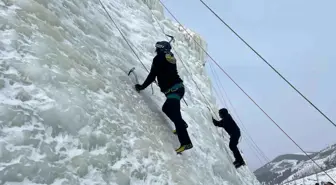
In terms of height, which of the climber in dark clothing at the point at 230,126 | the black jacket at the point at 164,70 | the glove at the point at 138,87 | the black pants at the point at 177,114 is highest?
the black jacket at the point at 164,70

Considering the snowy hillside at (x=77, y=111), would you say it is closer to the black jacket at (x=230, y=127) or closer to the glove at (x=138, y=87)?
the glove at (x=138, y=87)

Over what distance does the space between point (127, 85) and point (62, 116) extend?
2163 millimetres

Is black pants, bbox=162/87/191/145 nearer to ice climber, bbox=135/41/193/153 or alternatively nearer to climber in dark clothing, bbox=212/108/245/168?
ice climber, bbox=135/41/193/153

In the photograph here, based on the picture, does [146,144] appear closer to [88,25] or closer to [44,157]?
[44,157]

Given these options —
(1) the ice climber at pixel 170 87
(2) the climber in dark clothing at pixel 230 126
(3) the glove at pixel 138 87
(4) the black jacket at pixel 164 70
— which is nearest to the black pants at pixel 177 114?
(1) the ice climber at pixel 170 87

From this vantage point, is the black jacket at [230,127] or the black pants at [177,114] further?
the black jacket at [230,127]

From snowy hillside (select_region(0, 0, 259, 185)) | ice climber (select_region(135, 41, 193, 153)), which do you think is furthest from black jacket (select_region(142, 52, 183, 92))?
snowy hillside (select_region(0, 0, 259, 185))

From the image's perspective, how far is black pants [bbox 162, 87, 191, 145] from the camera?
5656 mm

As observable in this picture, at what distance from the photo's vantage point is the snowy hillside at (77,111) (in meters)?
3.52

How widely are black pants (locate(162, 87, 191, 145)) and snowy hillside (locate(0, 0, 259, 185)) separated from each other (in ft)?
1.02

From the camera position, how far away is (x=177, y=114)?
5723mm

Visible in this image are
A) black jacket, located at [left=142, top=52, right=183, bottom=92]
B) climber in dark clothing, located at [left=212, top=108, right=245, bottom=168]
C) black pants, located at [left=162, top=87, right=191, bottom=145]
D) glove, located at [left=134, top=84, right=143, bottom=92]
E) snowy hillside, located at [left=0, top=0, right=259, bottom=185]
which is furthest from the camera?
climber in dark clothing, located at [left=212, top=108, right=245, bottom=168]

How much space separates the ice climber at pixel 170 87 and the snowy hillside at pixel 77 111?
0.32 m

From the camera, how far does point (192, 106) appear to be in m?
9.21
